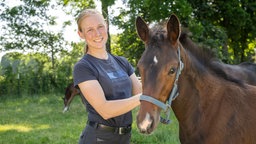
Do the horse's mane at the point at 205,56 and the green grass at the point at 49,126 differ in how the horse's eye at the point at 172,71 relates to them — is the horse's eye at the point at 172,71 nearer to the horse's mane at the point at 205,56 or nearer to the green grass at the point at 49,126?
the horse's mane at the point at 205,56

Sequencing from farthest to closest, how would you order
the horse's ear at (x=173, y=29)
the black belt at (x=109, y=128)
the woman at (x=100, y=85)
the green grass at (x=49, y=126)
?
the green grass at (x=49, y=126) → the black belt at (x=109, y=128) → the woman at (x=100, y=85) → the horse's ear at (x=173, y=29)

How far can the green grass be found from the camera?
6.56 metres

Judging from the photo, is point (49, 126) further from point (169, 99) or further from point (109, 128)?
point (169, 99)

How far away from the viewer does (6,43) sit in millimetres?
21641

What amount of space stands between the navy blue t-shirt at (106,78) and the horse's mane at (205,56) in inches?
22.6

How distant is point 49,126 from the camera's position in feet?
28.7

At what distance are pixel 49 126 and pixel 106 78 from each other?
249 inches

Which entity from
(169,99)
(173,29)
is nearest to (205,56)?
(173,29)

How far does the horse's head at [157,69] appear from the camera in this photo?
2.42 m

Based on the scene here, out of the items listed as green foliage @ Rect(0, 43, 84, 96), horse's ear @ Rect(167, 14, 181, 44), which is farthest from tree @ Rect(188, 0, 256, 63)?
horse's ear @ Rect(167, 14, 181, 44)

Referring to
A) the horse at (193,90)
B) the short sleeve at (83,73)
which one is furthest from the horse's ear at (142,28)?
the short sleeve at (83,73)

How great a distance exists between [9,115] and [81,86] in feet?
29.4

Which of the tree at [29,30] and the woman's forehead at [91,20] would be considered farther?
the tree at [29,30]

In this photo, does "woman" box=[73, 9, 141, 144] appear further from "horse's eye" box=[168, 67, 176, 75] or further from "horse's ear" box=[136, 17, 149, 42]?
"horse's eye" box=[168, 67, 176, 75]
